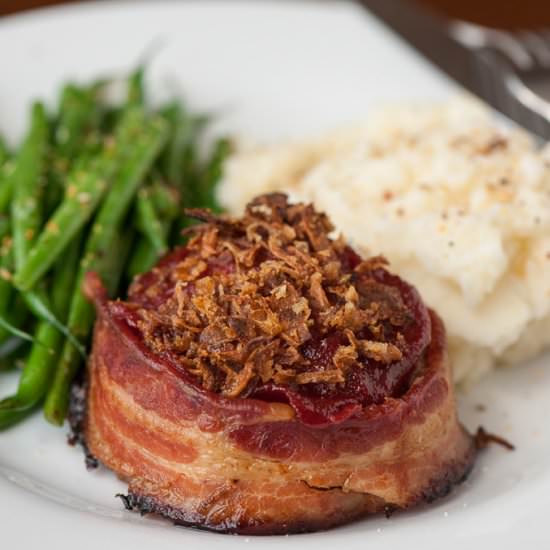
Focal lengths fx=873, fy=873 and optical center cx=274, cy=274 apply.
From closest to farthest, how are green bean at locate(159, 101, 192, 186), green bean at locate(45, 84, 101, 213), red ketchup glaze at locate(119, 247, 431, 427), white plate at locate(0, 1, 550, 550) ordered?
red ketchup glaze at locate(119, 247, 431, 427)
green bean at locate(45, 84, 101, 213)
green bean at locate(159, 101, 192, 186)
white plate at locate(0, 1, 550, 550)

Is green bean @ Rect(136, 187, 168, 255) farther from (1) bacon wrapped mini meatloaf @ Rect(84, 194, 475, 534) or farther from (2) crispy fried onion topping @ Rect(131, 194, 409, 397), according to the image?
(1) bacon wrapped mini meatloaf @ Rect(84, 194, 475, 534)

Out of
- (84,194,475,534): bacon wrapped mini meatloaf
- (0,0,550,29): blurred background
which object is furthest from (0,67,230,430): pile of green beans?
(0,0,550,29): blurred background

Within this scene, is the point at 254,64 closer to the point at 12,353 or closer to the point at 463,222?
the point at 463,222

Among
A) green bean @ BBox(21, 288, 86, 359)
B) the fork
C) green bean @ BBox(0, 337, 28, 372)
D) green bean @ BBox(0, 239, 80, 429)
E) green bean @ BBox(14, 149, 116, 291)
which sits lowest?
green bean @ BBox(0, 337, 28, 372)

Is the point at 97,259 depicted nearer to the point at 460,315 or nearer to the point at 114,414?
the point at 114,414

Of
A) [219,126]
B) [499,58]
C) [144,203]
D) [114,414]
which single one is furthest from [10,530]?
[499,58]

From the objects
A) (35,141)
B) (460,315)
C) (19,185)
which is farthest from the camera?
(35,141)

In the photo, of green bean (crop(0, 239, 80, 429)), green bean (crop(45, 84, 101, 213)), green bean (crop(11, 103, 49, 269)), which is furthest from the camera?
green bean (crop(45, 84, 101, 213))

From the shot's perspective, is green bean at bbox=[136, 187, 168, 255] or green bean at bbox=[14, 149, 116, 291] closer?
green bean at bbox=[14, 149, 116, 291]
